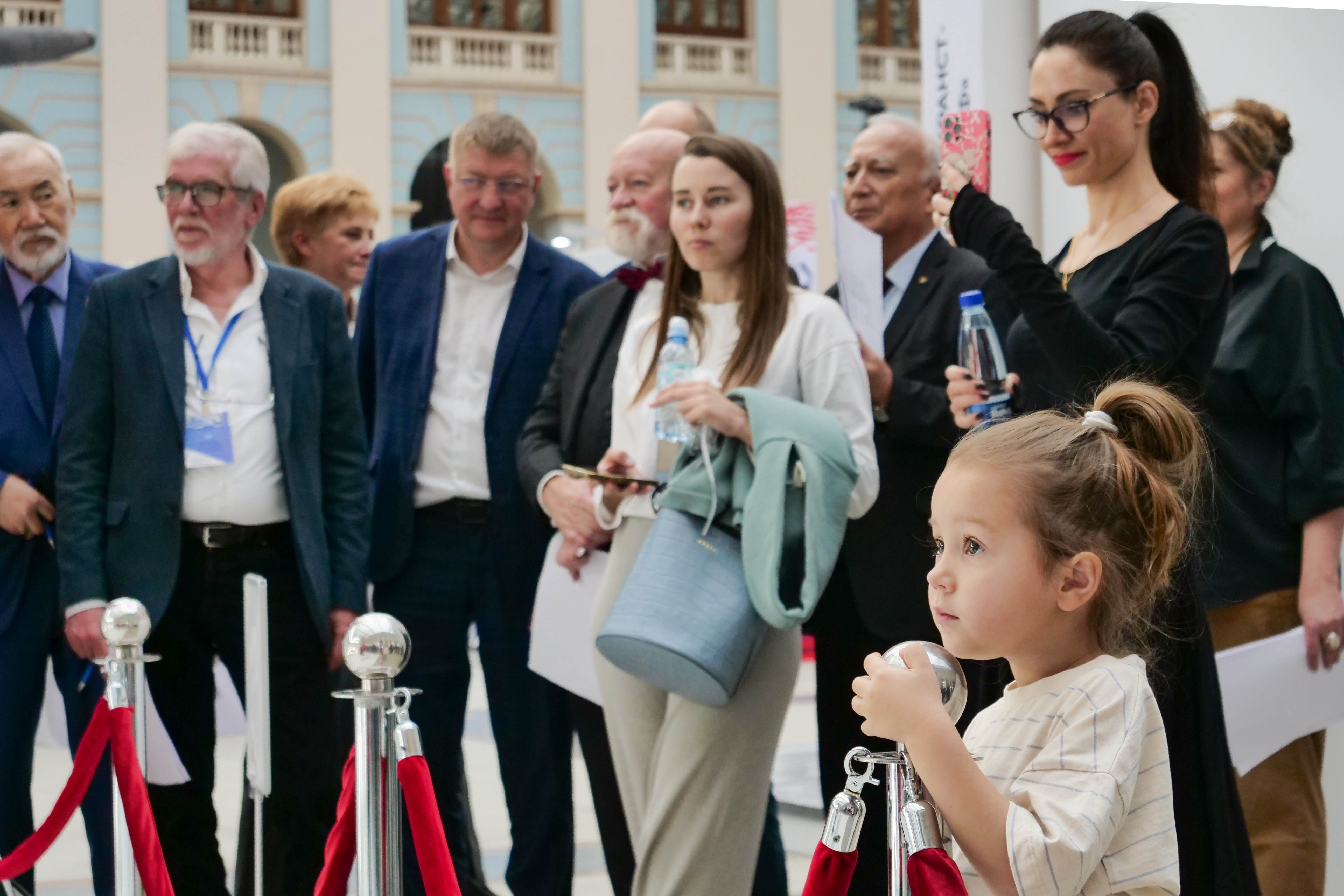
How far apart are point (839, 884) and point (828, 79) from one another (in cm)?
850

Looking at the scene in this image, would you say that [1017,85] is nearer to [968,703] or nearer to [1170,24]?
[1170,24]

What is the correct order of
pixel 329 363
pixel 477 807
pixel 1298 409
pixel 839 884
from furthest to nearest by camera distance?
pixel 477 807 → pixel 329 363 → pixel 1298 409 → pixel 839 884

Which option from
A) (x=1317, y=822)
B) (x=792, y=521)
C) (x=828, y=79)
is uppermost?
(x=828, y=79)

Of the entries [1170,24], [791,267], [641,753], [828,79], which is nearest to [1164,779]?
[641,753]

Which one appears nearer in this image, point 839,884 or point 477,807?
point 839,884

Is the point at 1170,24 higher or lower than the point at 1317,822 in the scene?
higher

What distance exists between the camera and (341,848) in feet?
6.73

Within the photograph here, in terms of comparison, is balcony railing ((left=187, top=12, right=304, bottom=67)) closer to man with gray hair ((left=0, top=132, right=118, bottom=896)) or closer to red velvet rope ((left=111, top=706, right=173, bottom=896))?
man with gray hair ((left=0, top=132, right=118, bottom=896))

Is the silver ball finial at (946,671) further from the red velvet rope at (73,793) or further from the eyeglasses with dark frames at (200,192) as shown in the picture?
the eyeglasses with dark frames at (200,192)

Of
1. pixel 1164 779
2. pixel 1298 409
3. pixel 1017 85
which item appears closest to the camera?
pixel 1164 779

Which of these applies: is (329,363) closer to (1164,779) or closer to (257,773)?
(257,773)

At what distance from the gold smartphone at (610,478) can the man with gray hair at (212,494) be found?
0.75m

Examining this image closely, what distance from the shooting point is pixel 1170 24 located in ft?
12.5

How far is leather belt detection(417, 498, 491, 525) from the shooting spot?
3576 mm
